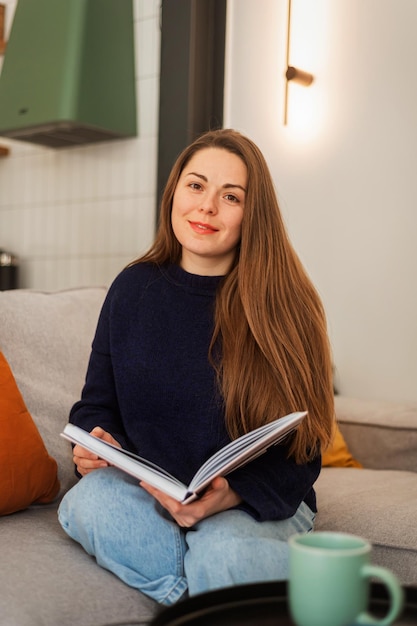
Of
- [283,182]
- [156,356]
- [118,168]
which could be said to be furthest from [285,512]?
[118,168]

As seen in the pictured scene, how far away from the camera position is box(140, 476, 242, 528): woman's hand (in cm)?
124

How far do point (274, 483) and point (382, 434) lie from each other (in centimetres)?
92

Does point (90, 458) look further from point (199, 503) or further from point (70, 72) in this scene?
point (70, 72)

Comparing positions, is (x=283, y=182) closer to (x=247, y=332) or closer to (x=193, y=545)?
(x=247, y=332)

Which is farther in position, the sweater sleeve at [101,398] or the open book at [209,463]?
the sweater sleeve at [101,398]

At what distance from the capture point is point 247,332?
1.53 m

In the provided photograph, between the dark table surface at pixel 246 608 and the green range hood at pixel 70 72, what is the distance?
2485mm

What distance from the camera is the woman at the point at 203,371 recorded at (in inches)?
51.9

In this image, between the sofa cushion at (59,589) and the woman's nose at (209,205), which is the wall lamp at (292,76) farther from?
the sofa cushion at (59,589)

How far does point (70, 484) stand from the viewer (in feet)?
5.72

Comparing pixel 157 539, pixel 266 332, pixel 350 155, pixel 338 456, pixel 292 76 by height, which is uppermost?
pixel 292 76

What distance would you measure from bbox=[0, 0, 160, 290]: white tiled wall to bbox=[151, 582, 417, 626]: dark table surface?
2502 mm

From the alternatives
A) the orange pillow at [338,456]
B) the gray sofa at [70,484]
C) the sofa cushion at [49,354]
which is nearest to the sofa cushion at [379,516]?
the gray sofa at [70,484]

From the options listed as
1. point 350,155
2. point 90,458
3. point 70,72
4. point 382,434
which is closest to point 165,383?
point 90,458
